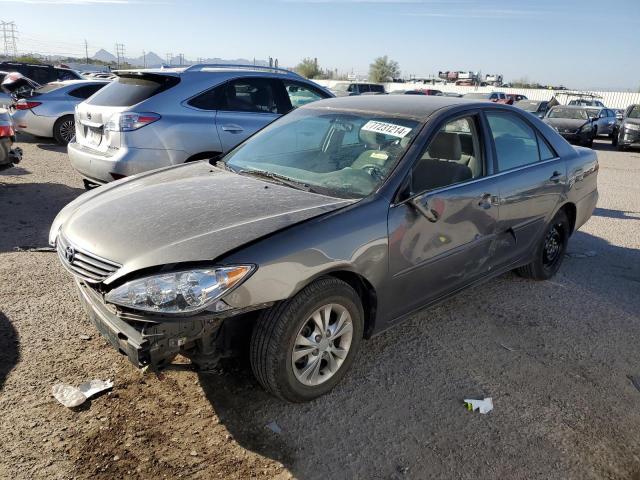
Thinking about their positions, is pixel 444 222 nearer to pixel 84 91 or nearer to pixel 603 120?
pixel 84 91

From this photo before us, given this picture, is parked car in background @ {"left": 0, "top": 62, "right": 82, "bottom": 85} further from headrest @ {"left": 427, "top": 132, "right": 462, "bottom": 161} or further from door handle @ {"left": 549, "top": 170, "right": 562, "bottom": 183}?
door handle @ {"left": 549, "top": 170, "right": 562, "bottom": 183}

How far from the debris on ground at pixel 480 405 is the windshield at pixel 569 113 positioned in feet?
58.1

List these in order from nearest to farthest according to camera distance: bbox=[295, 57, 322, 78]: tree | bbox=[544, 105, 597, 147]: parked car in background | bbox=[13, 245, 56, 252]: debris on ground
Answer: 1. bbox=[13, 245, 56, 252]: debris on ground
2. bbox=[544, 105, 597, 147]: parked car in background
3. bbox=[295, 57, 322, 78]: tree

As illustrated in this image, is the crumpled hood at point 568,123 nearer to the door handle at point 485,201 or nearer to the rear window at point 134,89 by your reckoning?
the rear window at point 134,89

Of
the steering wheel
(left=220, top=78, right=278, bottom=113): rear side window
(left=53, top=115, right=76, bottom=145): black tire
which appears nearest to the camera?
the steering wheel

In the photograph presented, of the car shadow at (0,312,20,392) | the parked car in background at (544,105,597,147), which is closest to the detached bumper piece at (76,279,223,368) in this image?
the car shadow at (0,312,20,392)

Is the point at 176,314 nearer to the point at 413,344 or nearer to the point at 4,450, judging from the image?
the point at 4,450

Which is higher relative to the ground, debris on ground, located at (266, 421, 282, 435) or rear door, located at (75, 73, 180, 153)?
rear door, located at (75, 73, 180, 153)

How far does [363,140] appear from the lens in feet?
11.5

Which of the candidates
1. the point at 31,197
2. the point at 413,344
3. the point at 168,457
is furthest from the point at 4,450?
the point at 31,197

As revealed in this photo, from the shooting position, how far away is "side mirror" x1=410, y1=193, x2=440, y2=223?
3.05 metres

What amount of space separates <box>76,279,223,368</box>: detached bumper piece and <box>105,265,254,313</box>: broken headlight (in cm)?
5

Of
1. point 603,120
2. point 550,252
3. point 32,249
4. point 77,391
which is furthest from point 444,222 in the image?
point 603,120

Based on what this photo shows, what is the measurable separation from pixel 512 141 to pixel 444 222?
1.30 m
